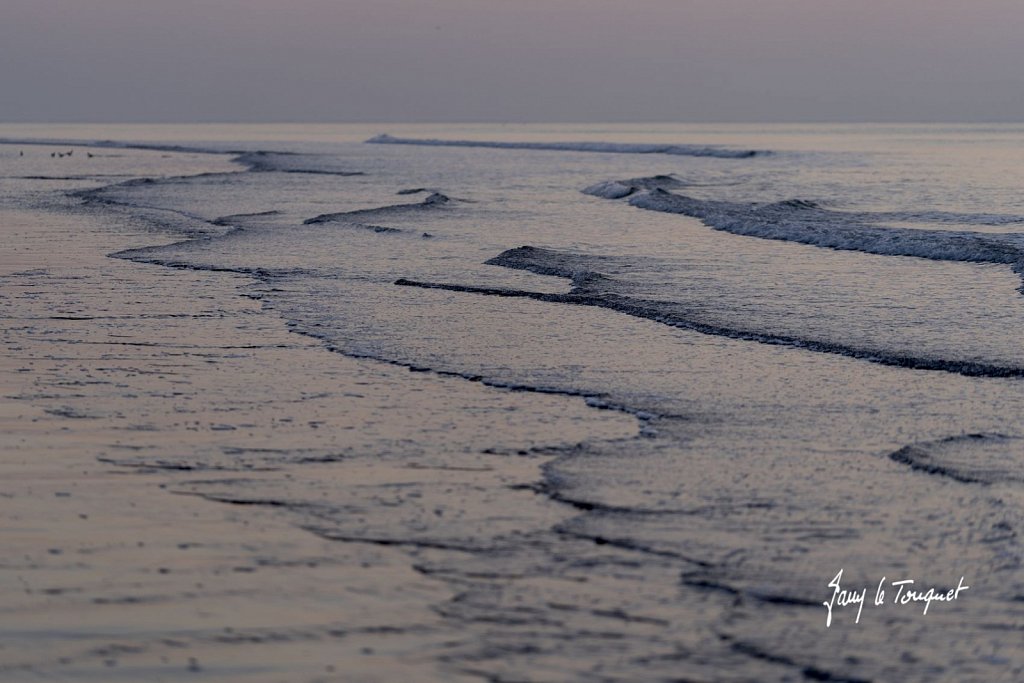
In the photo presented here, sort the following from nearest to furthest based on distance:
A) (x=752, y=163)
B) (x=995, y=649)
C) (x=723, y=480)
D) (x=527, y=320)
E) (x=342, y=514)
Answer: (x=995, y=649)
(x=342, y=514)
(x=723, y=480)
(x=527, y=320)
(x=752, y=163)

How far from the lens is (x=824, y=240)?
1622 centimetres

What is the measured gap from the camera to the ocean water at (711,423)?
3.41 meters

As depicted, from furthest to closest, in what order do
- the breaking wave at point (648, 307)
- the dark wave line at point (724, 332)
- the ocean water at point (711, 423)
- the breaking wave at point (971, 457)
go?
the breaking wave at point (648, 307), the dark wave line at point (724, 332), the breaking wave at point (971, 457), the ocean water at point (711, 423)

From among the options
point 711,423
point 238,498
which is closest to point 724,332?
point 711,423

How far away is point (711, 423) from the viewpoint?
589 cm

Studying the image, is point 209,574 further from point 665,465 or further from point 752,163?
point 752,163

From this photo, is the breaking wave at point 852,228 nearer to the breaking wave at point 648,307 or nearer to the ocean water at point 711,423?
the ocean water at point 711,423

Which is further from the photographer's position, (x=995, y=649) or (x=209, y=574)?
(x=209, y=574)

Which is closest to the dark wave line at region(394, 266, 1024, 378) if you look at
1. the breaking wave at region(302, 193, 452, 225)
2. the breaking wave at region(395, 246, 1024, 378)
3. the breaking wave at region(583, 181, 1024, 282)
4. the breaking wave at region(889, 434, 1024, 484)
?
the breaking wave at region(395, 246, 1024, 378)

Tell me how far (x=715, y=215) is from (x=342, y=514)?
1627 centimetres

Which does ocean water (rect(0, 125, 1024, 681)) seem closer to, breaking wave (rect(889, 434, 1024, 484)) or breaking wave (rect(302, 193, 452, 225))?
breaking wave (rect(889, 434, 1024, 484))

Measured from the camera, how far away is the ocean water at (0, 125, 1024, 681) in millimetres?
3412

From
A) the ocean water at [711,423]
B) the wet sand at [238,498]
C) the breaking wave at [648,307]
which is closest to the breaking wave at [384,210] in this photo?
the ocean water at [711,423]

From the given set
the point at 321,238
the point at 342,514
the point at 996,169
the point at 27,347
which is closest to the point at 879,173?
the point at 996,169
